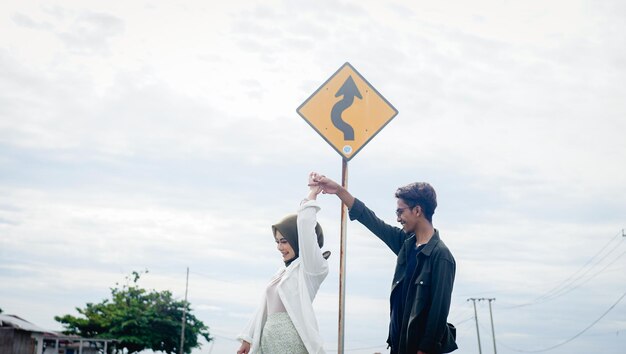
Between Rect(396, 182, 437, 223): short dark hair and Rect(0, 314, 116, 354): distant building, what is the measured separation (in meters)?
37.0

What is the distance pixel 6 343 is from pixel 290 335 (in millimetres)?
36774

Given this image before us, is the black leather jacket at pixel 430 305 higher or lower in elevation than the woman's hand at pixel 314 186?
lower

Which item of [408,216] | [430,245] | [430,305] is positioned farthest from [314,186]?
[430,305]

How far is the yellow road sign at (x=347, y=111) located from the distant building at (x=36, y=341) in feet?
118

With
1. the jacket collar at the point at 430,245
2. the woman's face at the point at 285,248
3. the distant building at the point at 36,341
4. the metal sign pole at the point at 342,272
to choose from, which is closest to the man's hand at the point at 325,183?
the metal sign pole at the point at 342,272

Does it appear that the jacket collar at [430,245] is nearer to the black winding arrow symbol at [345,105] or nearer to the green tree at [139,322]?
the black winding arrow symbol at [345,105]

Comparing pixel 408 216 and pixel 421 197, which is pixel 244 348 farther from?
pixel 421 197

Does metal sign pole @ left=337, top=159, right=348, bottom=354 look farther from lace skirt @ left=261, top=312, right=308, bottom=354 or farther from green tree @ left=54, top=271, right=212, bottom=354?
green tree @ left=54, top=271, right=212, bottom=354

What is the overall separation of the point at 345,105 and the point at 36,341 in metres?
38.7

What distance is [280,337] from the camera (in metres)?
4.14

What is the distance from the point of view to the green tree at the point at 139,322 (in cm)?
4397

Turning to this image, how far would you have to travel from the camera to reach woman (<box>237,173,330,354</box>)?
409 centimetres

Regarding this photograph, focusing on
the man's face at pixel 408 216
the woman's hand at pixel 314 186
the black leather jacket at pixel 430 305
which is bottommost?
the black leather jacket at pixel 430 305

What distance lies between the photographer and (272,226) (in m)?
4.49
